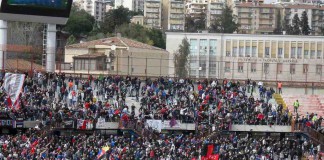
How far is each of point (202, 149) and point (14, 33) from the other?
1872 inches

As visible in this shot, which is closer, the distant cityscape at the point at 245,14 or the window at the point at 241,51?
the window at the point at 241,51

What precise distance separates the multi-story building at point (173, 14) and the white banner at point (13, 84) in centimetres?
12699

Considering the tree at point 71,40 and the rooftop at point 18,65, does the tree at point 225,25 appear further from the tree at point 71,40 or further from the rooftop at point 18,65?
the rooftop at point 18,65

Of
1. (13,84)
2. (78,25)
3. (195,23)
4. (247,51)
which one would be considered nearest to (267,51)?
(247,51)

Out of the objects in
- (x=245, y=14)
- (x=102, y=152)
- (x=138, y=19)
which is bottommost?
(x=102, y=152)

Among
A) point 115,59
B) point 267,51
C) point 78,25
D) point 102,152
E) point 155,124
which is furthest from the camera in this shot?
point 78,25

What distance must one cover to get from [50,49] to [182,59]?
98.4 feet

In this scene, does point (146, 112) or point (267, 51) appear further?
point (267, 51)

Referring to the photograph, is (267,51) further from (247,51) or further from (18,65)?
(18,65)

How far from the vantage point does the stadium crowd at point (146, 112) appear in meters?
48.4

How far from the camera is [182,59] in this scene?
95938 millimetres

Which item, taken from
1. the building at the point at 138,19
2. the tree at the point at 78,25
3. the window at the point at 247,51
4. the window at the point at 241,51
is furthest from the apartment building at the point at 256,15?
the window at the point at 241,51

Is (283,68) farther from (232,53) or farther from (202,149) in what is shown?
(202,149)

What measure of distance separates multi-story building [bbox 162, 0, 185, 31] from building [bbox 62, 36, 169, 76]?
8994cm
